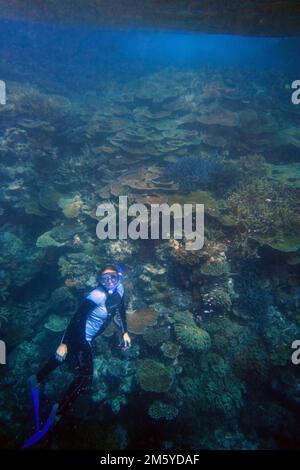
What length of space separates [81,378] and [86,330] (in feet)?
2.45

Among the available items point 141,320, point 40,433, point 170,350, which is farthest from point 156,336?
point 40,433

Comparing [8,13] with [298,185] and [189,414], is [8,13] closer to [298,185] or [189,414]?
[298,185]

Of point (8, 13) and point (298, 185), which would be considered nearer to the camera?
point (298, 185)

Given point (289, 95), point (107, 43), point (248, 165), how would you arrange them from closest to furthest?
point (248, 165) → point (289, 95) → point (107, 43)

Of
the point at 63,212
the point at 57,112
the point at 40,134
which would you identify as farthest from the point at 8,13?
the point at 63,212

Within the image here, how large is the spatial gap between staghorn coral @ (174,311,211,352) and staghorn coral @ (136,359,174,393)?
1.99 feet

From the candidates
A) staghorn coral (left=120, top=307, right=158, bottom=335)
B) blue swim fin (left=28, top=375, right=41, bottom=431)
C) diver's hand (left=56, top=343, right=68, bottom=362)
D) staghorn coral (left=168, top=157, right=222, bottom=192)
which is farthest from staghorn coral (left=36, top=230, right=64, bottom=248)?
staghorn coral (left=168, top=157, right=222, bottom=192)

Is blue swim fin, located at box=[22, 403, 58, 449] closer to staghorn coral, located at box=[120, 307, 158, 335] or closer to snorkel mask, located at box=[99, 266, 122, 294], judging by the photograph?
snorkel mask, located at box=[99, 266, 122, 294]

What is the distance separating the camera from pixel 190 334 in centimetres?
570

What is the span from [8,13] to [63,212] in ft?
52.8

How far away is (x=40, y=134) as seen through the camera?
10531 millimetres

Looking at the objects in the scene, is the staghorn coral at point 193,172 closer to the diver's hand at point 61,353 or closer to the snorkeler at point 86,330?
the snorkeler at point 86,330

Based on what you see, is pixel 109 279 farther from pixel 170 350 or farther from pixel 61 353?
pixel 170 350

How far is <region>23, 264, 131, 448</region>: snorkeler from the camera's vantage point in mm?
4469
